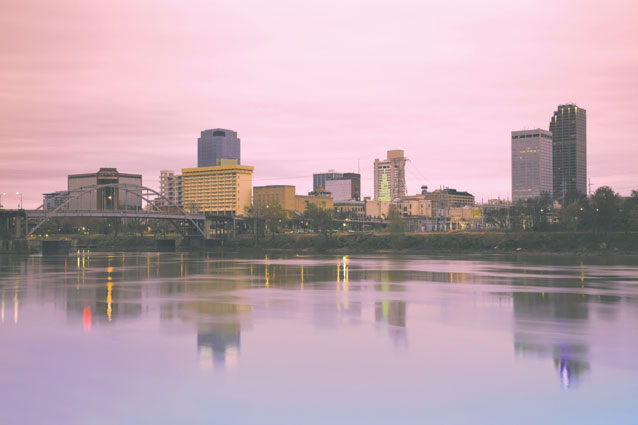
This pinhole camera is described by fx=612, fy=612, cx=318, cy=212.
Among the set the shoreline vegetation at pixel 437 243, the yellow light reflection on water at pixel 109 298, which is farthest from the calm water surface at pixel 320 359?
the shoreline vegetation at pixel 437 243

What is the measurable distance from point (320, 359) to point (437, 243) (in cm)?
9138

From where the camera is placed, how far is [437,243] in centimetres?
10588

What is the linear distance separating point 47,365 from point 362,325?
10.5m

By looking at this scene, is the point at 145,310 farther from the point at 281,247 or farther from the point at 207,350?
the point at 281,247

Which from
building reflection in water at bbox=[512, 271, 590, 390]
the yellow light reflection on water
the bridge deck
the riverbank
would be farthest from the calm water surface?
the bridge deck

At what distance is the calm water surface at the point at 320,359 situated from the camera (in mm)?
12508

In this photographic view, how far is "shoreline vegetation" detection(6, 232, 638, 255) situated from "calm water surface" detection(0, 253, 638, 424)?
203 ft

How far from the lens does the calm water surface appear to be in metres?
12.5

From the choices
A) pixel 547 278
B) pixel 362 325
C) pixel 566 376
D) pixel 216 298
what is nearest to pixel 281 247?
pixel 547 278

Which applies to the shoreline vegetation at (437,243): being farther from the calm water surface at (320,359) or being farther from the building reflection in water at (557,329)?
the calm water surface at (320,359)

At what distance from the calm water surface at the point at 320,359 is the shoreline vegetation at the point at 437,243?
203 feet

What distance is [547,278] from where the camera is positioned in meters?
42.9

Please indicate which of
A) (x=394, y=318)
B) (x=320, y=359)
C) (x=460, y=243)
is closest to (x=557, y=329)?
(x=394, y=318)

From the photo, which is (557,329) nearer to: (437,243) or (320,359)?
(320,359)
